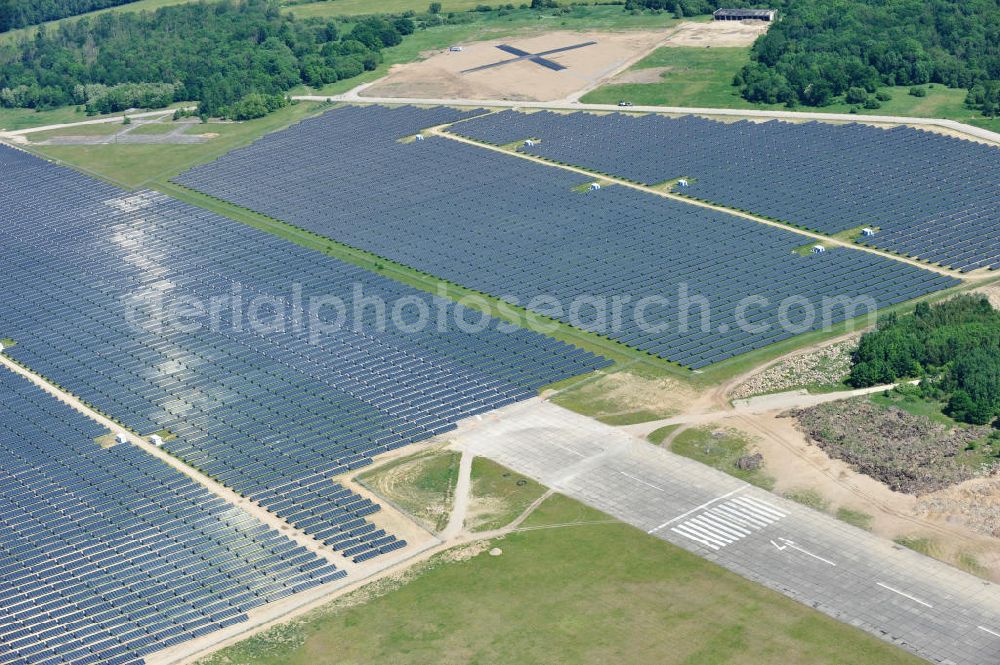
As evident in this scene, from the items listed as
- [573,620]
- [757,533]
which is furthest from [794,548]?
[573,620]

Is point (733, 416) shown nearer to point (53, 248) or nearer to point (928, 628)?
point (928, 628)

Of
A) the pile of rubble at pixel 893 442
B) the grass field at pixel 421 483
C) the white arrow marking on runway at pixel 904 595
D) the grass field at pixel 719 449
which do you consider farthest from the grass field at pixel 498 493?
the white arrow marking on runway at pixel 904 595

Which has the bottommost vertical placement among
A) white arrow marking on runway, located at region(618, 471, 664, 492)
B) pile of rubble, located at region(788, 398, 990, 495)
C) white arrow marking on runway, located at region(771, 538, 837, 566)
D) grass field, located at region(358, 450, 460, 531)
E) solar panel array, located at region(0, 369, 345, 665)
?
solar panel array, located at region(0, 369, 345, 665)

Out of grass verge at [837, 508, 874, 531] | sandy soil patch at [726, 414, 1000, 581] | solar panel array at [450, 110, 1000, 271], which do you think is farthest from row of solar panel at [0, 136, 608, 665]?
solar panel array at [450, 110, 1000, 271]

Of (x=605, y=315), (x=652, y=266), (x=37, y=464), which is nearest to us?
(x=37, y=464)

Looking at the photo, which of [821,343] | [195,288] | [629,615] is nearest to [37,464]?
[195,288]

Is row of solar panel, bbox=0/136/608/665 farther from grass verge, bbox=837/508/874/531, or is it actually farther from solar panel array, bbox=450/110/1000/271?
solar panel array, bbox=450/110/1000/271

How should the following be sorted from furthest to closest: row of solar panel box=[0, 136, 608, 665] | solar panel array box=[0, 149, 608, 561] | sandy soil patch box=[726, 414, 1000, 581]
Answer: solar panel array box=[0, 149, 608, 561], row of solar panel box=[0, 136, 608, 665], sandy soil patch box=[726, 414, 1000, 581]
